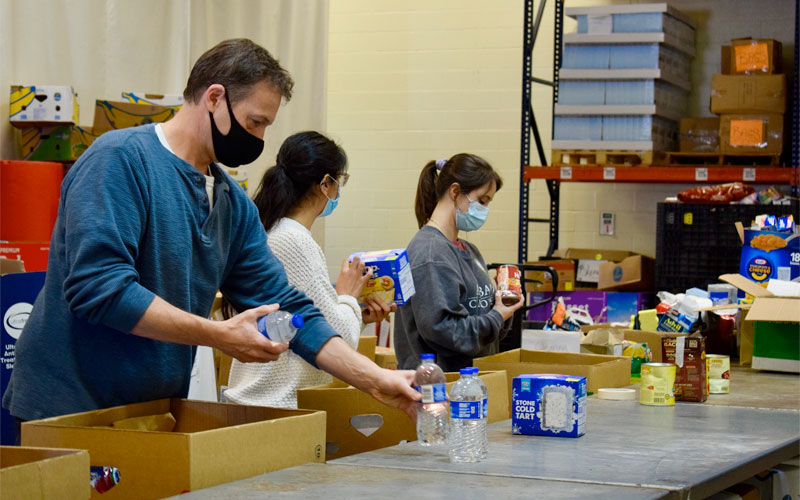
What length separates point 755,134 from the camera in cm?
616

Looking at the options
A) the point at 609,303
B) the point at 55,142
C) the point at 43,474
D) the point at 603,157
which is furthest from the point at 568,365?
the point at 603,157

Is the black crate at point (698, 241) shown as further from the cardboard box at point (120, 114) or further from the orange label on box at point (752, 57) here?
the cardboard box at point (120, 114)

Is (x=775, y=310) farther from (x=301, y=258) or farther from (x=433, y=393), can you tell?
(x=433, y=393)

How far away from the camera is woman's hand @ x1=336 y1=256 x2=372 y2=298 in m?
3.02

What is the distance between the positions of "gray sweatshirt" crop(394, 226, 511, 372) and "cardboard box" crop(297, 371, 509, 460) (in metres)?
0.78

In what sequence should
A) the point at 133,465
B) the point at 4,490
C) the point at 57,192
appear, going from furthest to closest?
the point at 57,192 < the point at 133,465 < the point at 4,490

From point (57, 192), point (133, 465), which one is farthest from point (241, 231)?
point (57, 192)

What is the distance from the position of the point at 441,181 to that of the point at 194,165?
1.64m

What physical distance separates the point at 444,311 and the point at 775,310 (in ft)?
4.73

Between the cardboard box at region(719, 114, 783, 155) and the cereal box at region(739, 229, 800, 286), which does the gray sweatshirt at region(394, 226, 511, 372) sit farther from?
the cardboard box at region(719, 114, 783, 155)

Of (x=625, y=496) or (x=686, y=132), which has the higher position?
(x=686, y=132)

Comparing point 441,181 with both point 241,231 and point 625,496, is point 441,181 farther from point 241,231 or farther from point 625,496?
point 625,496

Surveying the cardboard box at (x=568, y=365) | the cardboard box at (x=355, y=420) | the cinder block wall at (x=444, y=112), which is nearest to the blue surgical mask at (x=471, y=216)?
the cardboard box at (x=568, y=365)

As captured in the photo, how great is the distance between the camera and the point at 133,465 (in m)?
1.75
